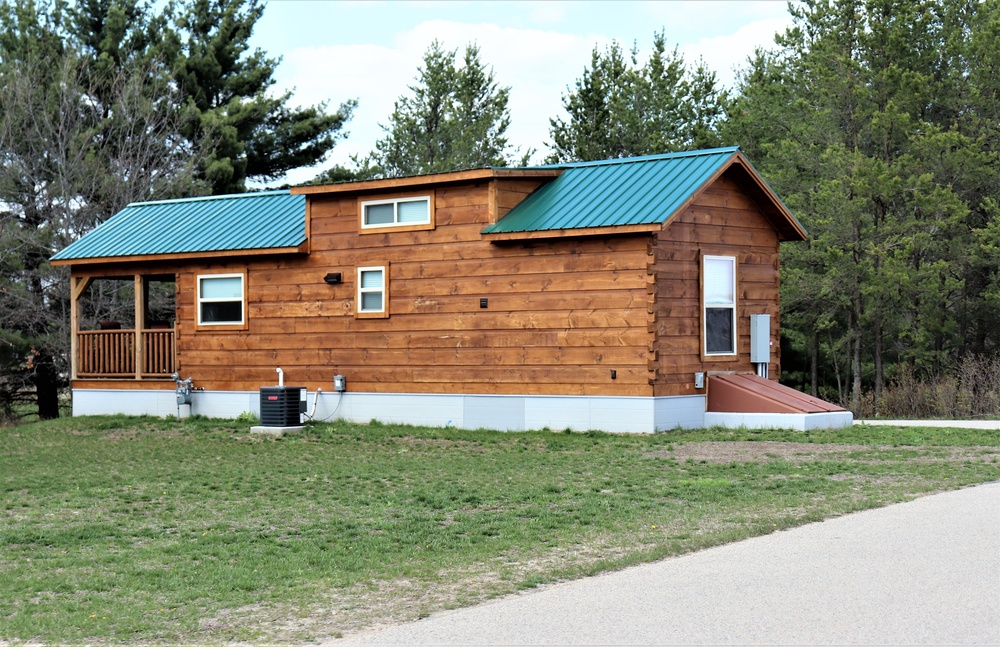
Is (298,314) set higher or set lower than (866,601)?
higher

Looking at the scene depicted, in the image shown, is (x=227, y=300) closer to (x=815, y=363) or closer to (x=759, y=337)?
(x=759, y=337)

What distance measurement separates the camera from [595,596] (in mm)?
7500

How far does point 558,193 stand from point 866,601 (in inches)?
558

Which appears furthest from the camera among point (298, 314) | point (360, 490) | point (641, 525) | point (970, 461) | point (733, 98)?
point (733, 98)

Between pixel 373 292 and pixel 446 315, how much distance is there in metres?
1.64

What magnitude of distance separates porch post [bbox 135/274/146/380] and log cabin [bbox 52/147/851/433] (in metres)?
0.08

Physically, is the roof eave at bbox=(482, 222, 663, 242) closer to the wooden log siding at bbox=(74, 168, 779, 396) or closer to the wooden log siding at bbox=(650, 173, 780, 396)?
the wooden log siding at bbox=(74, 168, 779, 396)

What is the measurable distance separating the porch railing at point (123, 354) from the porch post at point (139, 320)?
0.03 meters

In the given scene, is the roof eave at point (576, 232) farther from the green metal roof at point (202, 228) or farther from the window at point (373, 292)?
the green metal roof at point (202, 228)

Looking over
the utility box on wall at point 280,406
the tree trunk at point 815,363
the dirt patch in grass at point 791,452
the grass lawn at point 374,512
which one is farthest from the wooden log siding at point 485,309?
the tree trunk at point 815,363

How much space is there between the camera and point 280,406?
20.6 m

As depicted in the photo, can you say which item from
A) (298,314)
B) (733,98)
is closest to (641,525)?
(298,314)

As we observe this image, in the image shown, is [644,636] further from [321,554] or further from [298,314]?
[298,314]

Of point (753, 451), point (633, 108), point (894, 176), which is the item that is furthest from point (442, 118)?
point (753, 451)
